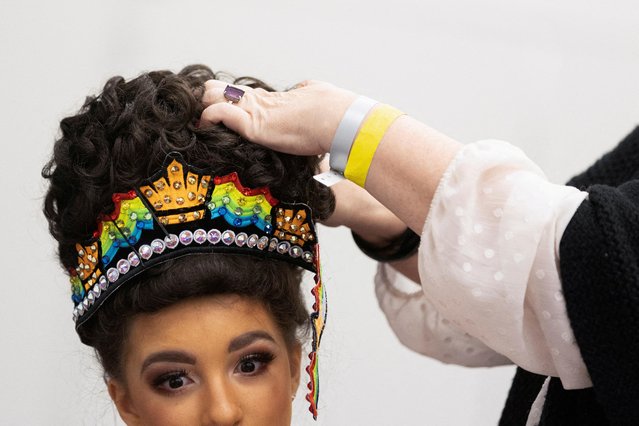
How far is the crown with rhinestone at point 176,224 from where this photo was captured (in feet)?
3.80

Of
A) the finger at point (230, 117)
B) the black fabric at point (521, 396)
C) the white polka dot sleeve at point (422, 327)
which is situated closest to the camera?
the finger at point (230, 117)

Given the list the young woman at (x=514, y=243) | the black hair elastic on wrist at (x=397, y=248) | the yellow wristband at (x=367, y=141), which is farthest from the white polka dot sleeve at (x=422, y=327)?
the yellow wristband at (x=367, y=141)

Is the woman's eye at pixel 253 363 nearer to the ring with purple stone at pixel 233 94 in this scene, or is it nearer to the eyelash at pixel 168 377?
the eyelash at pixel 168 377

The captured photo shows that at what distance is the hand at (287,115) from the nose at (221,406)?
1.02 feet

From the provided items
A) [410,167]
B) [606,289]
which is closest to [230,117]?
[410,167]

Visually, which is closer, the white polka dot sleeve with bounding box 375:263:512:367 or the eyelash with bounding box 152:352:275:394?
the eyelash with bounding box 152:352:275:394

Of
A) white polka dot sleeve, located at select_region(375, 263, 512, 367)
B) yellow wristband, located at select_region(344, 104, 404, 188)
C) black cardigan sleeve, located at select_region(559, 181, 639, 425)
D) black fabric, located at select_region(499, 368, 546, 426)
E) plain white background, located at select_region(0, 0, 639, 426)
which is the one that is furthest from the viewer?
plain white background, located at select_region(0, 0, 639, 426)

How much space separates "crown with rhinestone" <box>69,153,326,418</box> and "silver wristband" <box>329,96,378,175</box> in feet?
0.47

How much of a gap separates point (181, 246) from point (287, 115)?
215 millimetres

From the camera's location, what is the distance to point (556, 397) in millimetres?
1123

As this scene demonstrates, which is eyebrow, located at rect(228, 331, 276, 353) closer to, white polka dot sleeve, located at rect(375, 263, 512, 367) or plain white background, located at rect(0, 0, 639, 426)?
white polka dot sleeve, located at rect(375, 263, 512, 367)

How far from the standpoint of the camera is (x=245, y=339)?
3.86 ft

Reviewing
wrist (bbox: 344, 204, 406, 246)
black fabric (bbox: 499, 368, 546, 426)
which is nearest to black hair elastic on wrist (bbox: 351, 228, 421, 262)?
wrist (bbox: 344, 204, 406, 246)

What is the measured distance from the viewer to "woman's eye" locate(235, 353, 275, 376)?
1189 mm
